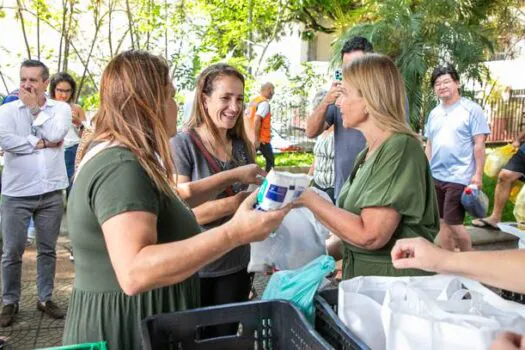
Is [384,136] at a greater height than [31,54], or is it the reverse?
[31,54]

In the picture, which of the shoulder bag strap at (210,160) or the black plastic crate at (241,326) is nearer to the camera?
the black plastic crate at (241,326)

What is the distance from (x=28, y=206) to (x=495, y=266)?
3605mm

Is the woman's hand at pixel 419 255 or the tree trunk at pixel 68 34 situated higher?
the tree trunk at pixel 68 34

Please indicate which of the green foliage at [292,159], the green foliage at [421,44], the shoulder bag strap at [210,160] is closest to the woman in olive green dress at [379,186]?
the shoulder bag strap at [210,160]

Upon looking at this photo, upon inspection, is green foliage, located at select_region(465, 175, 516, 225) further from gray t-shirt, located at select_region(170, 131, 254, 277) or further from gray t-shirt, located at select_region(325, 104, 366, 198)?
gray t-shirt, located at select_region(170, 131, 254, 277)

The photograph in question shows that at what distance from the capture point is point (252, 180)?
2.54 metres

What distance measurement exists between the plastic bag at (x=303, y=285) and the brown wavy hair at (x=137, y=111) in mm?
514

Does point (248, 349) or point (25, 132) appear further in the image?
point (25, 132)

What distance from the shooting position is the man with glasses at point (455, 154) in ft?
17.3

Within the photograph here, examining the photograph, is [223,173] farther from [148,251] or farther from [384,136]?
[148,251]

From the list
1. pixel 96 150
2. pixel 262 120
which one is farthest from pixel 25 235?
pixel 262 120

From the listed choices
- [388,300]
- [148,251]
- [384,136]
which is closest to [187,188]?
[384,136]

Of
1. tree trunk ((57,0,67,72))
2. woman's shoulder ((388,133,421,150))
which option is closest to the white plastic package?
woman's shoulder ((388,133,421,150))

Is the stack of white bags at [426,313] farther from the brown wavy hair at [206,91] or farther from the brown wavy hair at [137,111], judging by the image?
the brown wavy hair at [206,91]
